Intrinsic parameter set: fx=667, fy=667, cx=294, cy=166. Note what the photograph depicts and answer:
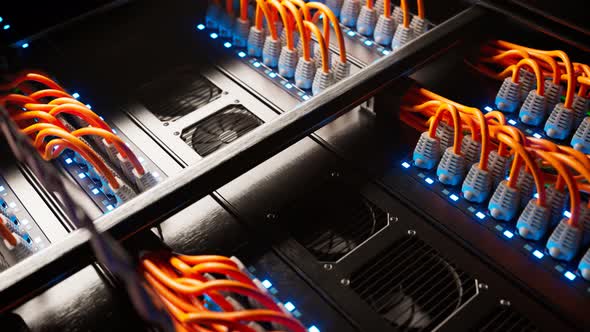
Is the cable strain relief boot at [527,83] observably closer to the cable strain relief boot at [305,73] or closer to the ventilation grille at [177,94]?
the cable strain relief boot at [305,73]

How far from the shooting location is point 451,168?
1.89 meters

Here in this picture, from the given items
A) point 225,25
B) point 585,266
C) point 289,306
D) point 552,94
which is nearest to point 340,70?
point 225,25

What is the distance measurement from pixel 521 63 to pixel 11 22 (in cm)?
173

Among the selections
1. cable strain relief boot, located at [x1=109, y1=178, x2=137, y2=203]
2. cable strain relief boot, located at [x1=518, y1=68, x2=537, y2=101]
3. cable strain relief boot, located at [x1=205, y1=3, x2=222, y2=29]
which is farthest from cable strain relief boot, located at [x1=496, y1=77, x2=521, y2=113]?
cable strain relief boot, located at [x1=109, y1=178, x2=137, y2=203]

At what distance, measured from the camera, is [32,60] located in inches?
92.1

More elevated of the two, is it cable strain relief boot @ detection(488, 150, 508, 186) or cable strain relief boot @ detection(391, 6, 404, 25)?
cable strain relief boot @ detection(391, 6, 404, 25)

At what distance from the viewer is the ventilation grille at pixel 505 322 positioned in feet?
5.25

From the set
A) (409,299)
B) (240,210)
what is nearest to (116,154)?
(240,210)

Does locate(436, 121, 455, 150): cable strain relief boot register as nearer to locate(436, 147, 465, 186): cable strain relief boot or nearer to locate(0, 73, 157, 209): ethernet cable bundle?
locate(436, 147, 465, 186): cable strain relief boot

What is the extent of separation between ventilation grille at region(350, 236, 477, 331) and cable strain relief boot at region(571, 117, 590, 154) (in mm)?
549

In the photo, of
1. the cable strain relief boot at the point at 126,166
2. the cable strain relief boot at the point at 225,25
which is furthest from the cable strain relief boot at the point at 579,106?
the cable strain relief boot at the point at 126,166

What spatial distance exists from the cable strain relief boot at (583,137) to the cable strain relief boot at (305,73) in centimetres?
83

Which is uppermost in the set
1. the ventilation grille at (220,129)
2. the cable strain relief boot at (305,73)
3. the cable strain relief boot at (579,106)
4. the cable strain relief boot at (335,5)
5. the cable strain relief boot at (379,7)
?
the cable strain relief boot at (335,5)

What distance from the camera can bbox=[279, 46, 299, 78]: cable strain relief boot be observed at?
223 cm
